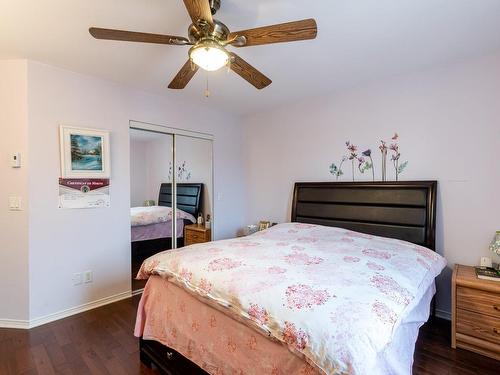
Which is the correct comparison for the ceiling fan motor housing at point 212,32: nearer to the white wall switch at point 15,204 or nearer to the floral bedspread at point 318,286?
the floral bedspread at point 318,286

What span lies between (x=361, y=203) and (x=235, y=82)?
1.92 meters

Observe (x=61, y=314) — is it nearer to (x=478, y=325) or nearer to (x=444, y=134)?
(x=478, y=325)

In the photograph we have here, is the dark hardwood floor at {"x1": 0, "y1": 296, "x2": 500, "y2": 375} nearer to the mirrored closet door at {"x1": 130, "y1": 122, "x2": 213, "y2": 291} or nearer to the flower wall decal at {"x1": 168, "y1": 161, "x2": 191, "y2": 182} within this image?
the mirrored closet door at {"x1": 130, "y1": 122, "x2": 213, "y2": 291}

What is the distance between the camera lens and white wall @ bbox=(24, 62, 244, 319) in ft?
7.90

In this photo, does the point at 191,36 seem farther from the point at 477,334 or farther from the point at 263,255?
the point at 477,334

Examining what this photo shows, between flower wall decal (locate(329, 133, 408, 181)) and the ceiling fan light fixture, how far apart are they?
199 cm

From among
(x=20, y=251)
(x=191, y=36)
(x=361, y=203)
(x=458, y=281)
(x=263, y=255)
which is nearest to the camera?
(x=191, y=36)

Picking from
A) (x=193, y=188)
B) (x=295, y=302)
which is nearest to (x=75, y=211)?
(x=193, y=188)

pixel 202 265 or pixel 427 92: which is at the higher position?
pixel 427 92

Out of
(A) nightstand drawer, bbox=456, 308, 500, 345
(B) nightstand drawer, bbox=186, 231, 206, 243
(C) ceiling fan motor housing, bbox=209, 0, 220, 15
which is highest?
(C) ceiling fan motor housing, bbox=209, 0, 220, 15

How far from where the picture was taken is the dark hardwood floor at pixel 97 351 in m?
1.85

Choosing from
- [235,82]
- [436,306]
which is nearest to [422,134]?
[436,306]

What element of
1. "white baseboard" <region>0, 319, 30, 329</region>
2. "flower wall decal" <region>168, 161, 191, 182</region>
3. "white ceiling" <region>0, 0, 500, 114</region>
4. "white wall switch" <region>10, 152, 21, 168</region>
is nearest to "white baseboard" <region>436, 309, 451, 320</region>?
"white ceiling" <region>0, 0, 500, 114</region>

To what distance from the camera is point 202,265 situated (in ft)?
5.43
